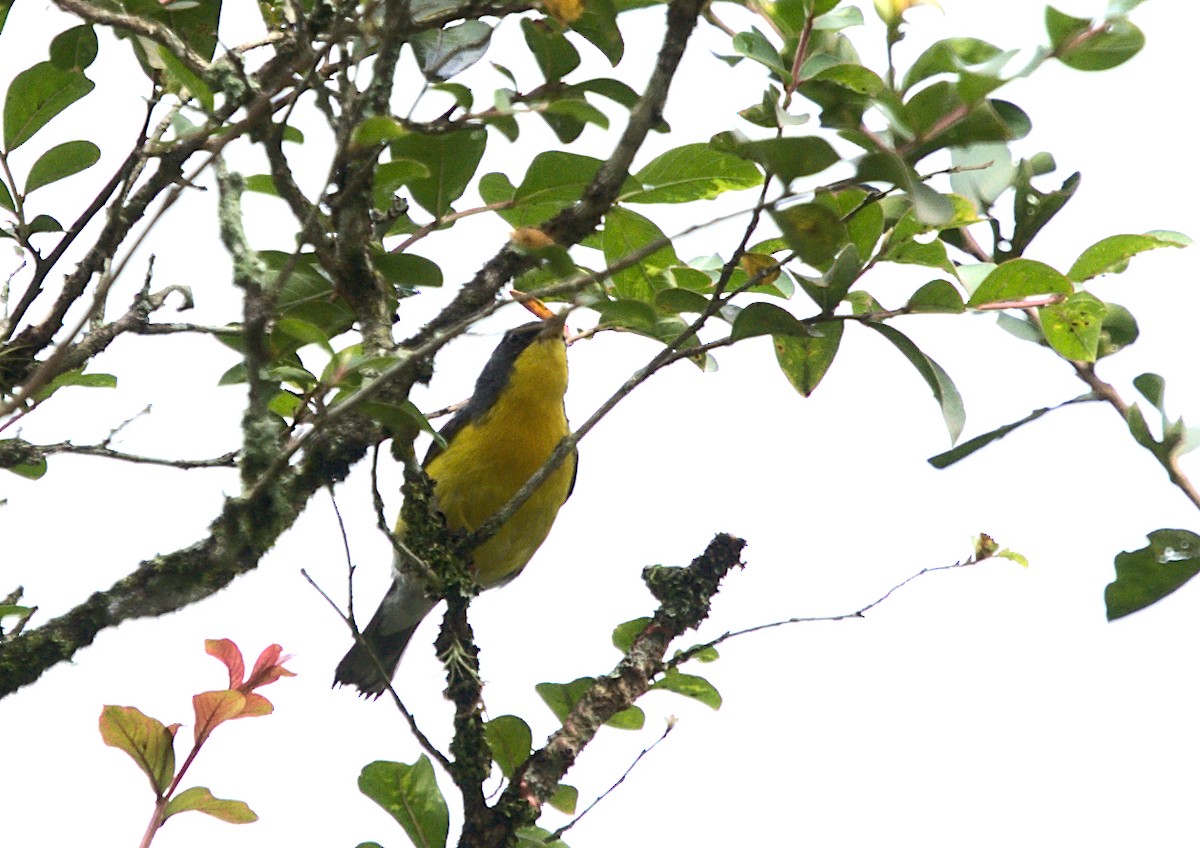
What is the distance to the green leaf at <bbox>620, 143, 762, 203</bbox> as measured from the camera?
2578mm

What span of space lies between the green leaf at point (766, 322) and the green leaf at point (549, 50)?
1.94 ft

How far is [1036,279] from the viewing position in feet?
7.37

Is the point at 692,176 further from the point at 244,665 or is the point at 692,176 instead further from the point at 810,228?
the point at 244,665

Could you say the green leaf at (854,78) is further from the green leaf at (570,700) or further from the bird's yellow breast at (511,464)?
the bird's yellow breast at (511,464)

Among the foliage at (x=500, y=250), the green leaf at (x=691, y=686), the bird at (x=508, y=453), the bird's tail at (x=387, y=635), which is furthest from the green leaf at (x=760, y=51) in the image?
the bird's tail at (x=387, y=635)

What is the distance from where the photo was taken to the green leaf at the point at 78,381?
9.24 feet

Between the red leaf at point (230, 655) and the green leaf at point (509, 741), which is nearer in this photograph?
the red leaf at point (230, 655)

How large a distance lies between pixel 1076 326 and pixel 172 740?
1.77 m

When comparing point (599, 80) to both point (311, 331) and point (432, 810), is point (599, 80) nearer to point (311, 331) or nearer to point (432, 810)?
point (311, 331)

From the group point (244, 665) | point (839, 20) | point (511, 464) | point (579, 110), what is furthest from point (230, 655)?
point (511, 464)

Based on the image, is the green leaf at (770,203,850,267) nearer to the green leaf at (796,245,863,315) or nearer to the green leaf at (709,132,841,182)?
the green leaf at (709,132,841,182)

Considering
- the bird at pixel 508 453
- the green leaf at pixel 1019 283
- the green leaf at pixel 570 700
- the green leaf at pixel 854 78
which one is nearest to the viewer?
the green leaf at pixel 854 78

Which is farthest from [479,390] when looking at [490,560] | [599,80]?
[599,80]

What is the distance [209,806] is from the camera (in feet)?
7.63
